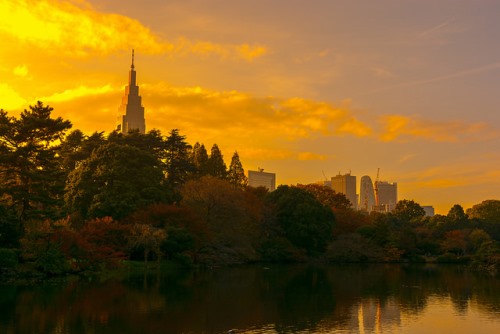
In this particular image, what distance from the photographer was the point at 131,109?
195 metres

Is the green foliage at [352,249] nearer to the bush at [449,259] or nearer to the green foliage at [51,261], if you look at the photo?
the bush at [449,259]

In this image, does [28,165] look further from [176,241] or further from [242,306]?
[242,306]

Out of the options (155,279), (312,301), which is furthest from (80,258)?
(312,301)

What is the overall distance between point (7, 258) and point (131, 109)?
158 m

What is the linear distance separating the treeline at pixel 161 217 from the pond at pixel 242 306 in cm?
652

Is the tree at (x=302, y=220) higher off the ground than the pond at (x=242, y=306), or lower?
higher

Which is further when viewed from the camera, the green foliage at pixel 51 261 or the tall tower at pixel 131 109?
the tall tower at pixel 131 109

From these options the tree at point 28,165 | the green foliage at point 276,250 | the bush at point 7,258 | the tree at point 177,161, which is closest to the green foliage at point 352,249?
the green foliage at point 276,250

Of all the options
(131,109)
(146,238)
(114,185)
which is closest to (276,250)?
(146,238)

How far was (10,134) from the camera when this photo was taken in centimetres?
4991

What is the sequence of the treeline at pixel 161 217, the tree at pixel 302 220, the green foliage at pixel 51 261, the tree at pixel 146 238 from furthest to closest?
the tree at pixel 302 220 < the tree at pixel 146 238 < the treeline at pixel 161 217 < the green foliage at pixel 51 261

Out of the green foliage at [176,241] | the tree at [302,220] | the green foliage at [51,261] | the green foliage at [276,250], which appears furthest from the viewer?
the tree at [302,220]

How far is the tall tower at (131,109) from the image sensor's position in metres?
194

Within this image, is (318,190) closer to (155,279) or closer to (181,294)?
(155,279)
